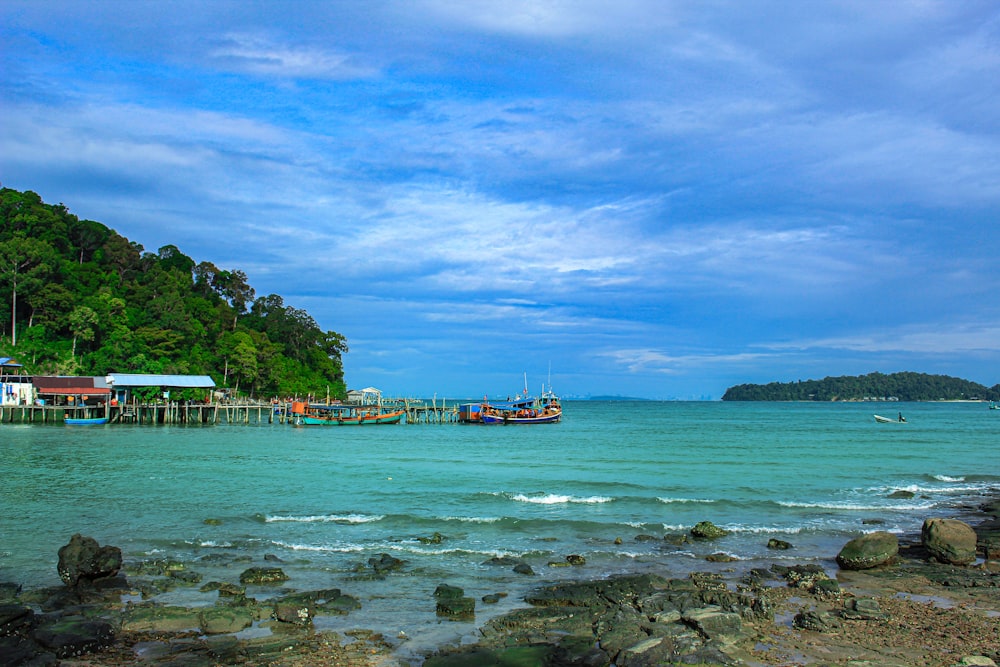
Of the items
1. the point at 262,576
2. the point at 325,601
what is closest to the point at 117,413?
the point at 262,576

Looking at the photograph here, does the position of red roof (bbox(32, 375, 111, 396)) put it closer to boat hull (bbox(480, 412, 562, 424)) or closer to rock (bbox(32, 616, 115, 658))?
boat hull (bbox(480, 412, 562, 424))

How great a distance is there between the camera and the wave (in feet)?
62.7

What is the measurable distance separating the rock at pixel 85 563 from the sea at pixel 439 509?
69 cm

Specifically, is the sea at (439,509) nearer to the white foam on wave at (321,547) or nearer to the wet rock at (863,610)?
the white foam on wave at (321,547)

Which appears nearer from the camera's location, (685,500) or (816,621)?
(816,621)

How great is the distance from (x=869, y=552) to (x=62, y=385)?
67.3 m

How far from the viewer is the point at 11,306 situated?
78.8m

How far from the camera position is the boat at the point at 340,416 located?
70.5 metres

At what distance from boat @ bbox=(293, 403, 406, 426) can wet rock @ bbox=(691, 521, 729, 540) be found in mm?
58640

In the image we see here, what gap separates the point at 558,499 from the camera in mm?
22891

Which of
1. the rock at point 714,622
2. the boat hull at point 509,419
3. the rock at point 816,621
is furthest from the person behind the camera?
the boat hull at point 509,419

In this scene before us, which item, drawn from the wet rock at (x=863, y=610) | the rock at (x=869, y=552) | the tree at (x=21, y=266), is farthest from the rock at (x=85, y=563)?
the tree at (x=21, y=266)

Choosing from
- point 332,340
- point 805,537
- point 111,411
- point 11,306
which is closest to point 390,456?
point 805,537

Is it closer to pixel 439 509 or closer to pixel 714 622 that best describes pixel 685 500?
pixel 439 509
